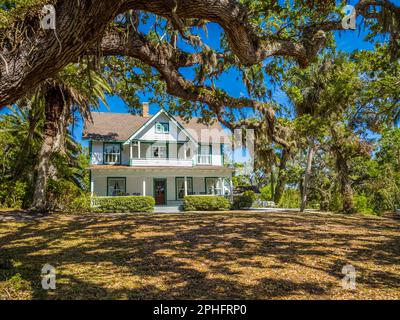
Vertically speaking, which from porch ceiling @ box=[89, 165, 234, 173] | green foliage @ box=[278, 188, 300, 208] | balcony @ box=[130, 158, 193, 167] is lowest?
green foliage @ box=[278, 188, 300, 208]

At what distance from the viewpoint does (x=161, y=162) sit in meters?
28.1

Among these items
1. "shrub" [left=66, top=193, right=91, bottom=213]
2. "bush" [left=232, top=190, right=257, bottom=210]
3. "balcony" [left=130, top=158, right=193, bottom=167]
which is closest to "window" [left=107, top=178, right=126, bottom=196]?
"balcony" [left=130, top=158, right=193, bottom=167]

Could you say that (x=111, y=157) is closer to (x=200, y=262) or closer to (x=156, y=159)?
(x=156, y=159)

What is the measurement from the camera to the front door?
94.6ft

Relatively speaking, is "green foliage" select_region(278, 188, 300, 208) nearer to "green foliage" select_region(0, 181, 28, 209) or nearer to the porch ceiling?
the porch ceiling

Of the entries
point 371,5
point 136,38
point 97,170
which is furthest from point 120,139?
point 371,5

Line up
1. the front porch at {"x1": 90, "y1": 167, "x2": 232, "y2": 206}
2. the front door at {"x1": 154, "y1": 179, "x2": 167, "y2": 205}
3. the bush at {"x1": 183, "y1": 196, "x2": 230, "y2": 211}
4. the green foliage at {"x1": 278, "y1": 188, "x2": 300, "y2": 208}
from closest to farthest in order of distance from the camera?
the bush at {"x1": 183, "y1": 196, "x2": 230, "y2": 211}
the front porch at {"x1": 90, "y1": 167, "x2": 232, "y2": 206}
the green foliage at {"x1": 278, "y1": 188, "x2": 300, "y2": 208}
the front door at {"x1": 154, "y1": 179, "x2": 167, "y2": 205}

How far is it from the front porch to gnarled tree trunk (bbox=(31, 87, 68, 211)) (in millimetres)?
10146

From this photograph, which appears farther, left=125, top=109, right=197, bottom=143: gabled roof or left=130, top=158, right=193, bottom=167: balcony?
left=125, top=109, right=197, bottom=143: gabled roof

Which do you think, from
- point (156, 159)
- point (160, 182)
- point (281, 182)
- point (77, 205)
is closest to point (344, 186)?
point (281, 182)

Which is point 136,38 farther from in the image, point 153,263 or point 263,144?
point 263,144

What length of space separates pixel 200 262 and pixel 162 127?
80.7ft

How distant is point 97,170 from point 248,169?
92.8 ft
